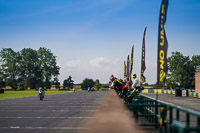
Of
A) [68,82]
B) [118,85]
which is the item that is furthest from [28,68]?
[118,85]

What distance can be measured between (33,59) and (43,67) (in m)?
7.30

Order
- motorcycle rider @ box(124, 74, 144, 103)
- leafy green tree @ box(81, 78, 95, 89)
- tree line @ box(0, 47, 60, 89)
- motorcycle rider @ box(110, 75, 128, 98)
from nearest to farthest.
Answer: motorcycle rider @ box(124, 74, 144, 103) < motorcycle rider @ box(110, 75, 128, 98) < tree line @ box(0, 47, 60, 89) < leafy green tree @ box(81, 78, 95, 89)

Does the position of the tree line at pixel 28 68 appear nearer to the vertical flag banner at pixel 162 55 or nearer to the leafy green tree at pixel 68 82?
the leafy green tree at pixel 68 82

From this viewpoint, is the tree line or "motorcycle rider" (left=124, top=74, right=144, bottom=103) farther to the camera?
the tree line

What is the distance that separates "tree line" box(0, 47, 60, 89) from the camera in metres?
112

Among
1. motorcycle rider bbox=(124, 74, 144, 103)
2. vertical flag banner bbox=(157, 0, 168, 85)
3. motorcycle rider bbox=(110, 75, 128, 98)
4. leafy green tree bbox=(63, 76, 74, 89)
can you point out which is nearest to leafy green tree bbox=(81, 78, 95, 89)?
leafy green tree bbox=(63, 76, 74, 89)

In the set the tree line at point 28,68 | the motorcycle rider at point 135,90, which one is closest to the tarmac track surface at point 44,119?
the motorcycle rider at point 135,90

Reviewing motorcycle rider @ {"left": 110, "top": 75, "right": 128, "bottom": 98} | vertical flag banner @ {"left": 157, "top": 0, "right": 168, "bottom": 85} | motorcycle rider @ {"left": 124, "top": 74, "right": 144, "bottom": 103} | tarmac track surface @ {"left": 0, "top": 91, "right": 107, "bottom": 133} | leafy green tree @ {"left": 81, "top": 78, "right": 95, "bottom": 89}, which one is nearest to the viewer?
tarmac track surface @ {"left": 0, "top": 91, "right": 107, "bottom": 133}

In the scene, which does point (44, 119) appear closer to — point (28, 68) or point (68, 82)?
point (28, 68)

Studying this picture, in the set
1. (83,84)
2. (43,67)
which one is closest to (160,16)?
(43,67)

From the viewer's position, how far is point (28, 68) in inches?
4710

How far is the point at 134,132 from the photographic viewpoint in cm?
163

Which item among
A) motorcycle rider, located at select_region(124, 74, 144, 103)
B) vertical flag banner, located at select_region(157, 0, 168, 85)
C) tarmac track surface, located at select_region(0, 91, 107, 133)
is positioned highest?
vertical flag banner, located at select_region(157, 0, 168, 85)

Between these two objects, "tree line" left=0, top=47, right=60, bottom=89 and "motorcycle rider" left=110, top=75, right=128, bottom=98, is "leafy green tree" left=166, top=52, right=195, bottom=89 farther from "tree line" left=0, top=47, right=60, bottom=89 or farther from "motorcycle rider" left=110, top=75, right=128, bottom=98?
"motorcycle rider" left=110, top=75, right=128, bottom=98
